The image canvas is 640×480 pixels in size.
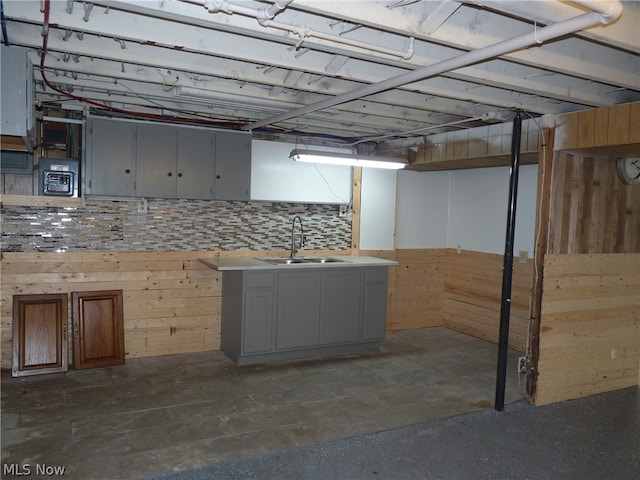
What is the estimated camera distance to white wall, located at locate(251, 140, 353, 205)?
5.00m

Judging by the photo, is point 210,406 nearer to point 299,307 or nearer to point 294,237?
point 299,307

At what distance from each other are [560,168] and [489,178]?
208 centimetres

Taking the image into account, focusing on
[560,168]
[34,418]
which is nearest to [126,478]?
[34,418]

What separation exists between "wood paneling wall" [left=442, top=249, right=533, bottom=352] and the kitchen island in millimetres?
1423

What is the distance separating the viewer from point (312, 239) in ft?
18.0

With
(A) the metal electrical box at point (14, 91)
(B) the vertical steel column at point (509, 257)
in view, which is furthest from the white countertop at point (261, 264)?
(A) the metal electrical box at point (14, 91)

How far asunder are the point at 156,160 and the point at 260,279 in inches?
55.6

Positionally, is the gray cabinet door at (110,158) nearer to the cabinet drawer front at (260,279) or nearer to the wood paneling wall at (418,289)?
the cabinet drawer front at (260,279)

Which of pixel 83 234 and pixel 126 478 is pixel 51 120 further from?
pixel 126 478

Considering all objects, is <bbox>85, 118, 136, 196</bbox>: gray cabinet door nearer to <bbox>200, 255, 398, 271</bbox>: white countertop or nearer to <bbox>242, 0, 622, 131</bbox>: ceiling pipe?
<bbox>200, 255, 398, 271</bbox>: white countertop

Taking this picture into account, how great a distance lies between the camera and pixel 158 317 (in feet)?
15.7

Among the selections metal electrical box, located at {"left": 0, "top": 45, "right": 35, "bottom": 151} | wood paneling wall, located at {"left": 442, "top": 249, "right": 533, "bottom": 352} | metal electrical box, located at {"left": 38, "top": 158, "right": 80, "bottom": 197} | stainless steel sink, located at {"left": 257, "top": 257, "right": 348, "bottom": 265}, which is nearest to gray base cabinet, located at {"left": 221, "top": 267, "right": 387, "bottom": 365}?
stainless steel sink, located at {"left": 257, "top": 257, "right": 348, "bottom": 265}

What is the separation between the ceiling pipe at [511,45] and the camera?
1.77 m

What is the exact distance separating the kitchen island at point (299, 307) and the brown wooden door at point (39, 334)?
1.33 meters
